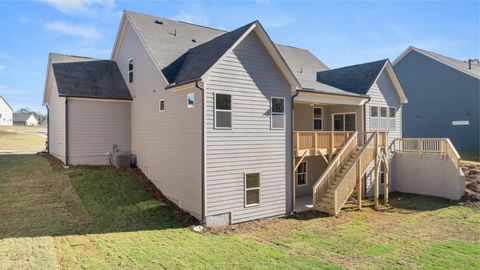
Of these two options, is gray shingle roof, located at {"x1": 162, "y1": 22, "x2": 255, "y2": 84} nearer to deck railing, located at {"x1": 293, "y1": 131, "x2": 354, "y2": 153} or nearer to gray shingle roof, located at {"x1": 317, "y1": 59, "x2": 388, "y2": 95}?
deck railing, located at {"x1": 293, "y1": 131, "x2": 354, "y2": 153}

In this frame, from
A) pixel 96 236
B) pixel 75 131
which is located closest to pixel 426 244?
pixel 96 236

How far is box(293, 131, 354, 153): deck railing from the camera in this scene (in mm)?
14352

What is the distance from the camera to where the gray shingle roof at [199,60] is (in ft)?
40.0

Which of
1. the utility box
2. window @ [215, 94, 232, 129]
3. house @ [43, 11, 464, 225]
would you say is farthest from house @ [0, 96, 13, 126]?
window @ [215, 94, 232, 129]

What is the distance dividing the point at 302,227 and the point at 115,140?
1095cm

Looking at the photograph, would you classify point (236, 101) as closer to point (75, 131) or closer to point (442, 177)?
point (75, 131)

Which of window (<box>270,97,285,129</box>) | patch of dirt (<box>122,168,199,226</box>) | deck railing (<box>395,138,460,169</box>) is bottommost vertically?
patch of dirt (<box>122,168,199,226</box>)

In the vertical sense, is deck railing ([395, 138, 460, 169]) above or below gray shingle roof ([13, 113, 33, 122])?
below

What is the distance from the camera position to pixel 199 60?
13344 mm

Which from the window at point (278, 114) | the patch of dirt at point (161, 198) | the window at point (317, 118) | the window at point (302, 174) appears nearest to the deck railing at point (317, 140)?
the window at point (278, 114)

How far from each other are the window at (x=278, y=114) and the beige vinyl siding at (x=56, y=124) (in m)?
11.2

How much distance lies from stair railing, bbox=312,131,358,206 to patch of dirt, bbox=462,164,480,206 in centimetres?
625

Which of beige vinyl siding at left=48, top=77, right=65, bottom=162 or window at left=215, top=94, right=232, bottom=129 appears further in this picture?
beige vinyl siding at left=48, top=77, right=65, bottom=162

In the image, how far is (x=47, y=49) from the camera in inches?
793
